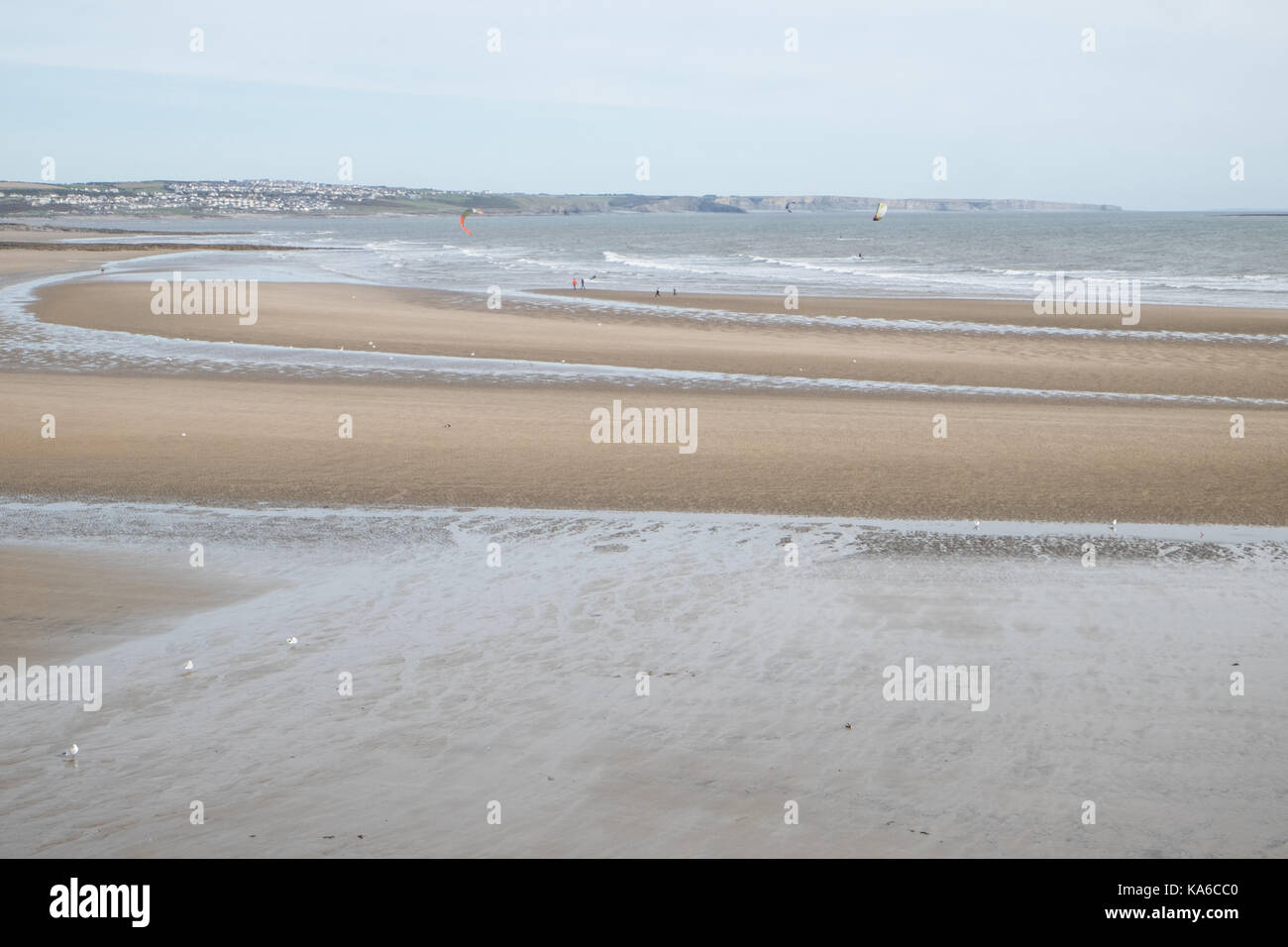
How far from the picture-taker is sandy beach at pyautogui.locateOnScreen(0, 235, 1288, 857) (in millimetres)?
5812

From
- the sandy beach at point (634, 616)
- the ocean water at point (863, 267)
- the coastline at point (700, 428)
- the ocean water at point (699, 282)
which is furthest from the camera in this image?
the ocean water at point (863, 267)

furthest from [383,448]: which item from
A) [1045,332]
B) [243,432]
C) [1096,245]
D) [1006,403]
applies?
[1096,245]

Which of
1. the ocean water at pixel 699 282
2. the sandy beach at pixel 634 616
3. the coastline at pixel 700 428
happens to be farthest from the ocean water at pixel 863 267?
the sandy beach at pixel 634 616

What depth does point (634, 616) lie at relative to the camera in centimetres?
884

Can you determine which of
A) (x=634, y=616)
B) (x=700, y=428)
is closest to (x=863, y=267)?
(x=700, y=428)

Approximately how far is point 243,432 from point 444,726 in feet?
31.5

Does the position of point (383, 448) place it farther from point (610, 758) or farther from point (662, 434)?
point (610, 758)

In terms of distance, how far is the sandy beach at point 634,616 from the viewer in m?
5.81

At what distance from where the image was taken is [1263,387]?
2039cm

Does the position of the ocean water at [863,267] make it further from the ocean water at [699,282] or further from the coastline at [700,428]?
the coastline at [700,428]

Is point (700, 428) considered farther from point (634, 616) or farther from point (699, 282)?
point (699, 282)

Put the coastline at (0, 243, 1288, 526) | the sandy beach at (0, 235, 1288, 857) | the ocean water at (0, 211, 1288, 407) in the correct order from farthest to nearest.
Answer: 1. the ocean water at (0, 211, 1288, 407)
2. the coastline at (0, 243, 1288, 526)
3. the sandy beach at (0, 235, 1288, 857)

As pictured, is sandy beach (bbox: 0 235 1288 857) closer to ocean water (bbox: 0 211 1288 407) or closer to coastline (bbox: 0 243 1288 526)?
coastline (bbox: 0 243 1288 526)

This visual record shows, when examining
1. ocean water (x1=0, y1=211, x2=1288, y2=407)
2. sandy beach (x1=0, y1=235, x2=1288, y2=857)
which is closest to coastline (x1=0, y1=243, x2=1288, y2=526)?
sandy beach (x1=0, y1=235, x2=1288, y2=857)
